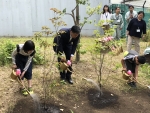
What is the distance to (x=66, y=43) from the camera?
17.0 feet

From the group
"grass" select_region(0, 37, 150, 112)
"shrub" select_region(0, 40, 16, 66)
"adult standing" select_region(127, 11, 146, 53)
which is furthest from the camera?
"adult standing" select_region(127, 11, 146, 53)

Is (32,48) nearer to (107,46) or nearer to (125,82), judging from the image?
(107,46)

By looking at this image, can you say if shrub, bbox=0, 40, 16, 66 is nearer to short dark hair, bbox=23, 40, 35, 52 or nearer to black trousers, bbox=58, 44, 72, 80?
black trousers, bbox=58, 44, 72, 80

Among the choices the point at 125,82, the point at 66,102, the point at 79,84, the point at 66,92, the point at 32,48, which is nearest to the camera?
the point at 32,48

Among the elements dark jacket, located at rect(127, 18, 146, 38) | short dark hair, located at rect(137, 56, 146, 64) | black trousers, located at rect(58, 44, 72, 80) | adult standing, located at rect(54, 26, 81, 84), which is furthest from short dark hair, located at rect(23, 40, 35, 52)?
dark jacket, located at rect(127, 18, 146, 38)

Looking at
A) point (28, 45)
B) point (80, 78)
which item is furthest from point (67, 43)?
point (28, 45)

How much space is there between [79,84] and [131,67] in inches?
52.5

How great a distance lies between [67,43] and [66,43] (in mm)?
22

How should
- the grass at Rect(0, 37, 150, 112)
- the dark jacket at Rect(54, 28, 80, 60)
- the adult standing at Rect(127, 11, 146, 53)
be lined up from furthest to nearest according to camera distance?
the adult standing at Rect(127, 11, 146, 53) < the grass at Rect(0, 37, 150, 112) < the dark jacket at Rect(54, 28, 80, 60)

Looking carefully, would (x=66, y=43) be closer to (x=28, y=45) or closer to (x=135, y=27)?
(x=28, y=45)

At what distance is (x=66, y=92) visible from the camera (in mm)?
5156

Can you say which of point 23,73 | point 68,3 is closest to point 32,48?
point 23,73

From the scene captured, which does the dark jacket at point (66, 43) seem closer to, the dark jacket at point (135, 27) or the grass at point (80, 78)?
the grass at point (80, 78)

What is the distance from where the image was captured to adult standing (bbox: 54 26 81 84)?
480 cm
